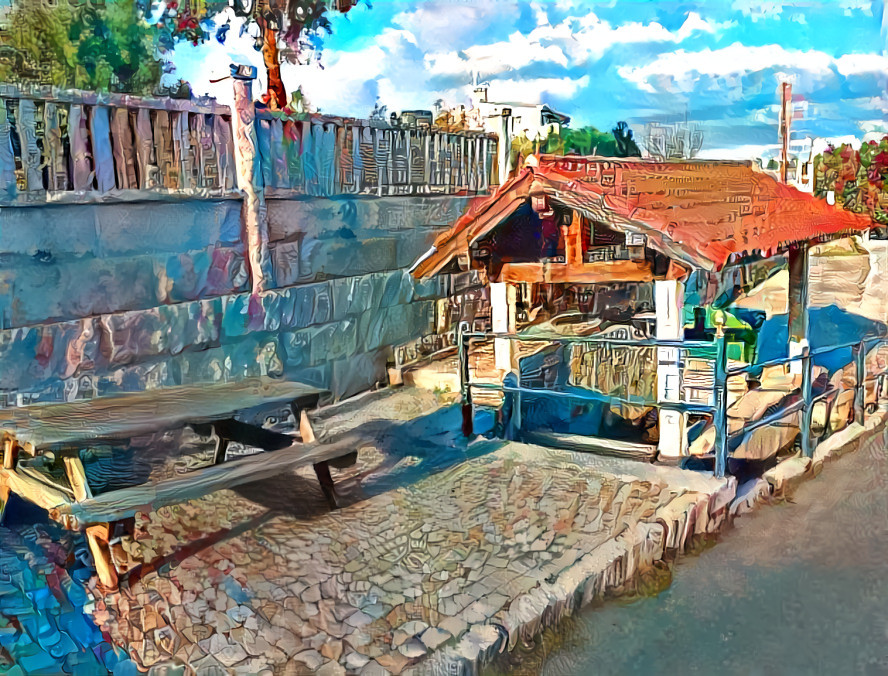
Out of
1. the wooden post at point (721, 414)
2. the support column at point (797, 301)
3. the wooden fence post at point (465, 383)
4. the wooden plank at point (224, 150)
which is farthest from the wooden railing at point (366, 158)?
the wooden post at point (721, 414)

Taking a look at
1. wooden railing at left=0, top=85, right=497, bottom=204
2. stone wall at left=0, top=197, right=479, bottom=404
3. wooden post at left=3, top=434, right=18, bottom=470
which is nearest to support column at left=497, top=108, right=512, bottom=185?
wooden railing at left=0, top=85, right=497, bottom=204

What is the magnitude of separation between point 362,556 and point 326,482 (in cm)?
73

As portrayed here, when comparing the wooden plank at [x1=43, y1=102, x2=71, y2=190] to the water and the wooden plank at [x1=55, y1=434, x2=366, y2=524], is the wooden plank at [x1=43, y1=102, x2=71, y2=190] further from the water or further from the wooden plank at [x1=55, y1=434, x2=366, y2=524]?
the water

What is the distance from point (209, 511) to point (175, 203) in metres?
2.29

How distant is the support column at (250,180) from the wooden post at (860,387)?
4619 mm

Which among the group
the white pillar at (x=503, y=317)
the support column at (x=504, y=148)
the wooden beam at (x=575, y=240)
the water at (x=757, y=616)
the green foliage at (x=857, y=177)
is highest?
the support column at (x=504, y=148)

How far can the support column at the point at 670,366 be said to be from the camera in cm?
448

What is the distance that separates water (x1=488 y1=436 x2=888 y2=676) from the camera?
266 cm

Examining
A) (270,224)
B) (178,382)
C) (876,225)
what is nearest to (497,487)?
(178,382)

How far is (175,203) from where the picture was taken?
16.8ft

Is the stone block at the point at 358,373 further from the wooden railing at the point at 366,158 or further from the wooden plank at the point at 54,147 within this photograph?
the wooden plank at the point at 54,147

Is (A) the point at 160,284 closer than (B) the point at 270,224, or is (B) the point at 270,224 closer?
(A) the point at 160,284

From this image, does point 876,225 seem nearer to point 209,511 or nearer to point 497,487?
point 497,487

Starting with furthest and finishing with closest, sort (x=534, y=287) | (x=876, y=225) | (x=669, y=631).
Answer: (x=534, y=287), (x=876, y=225), (x=669, y=631)
